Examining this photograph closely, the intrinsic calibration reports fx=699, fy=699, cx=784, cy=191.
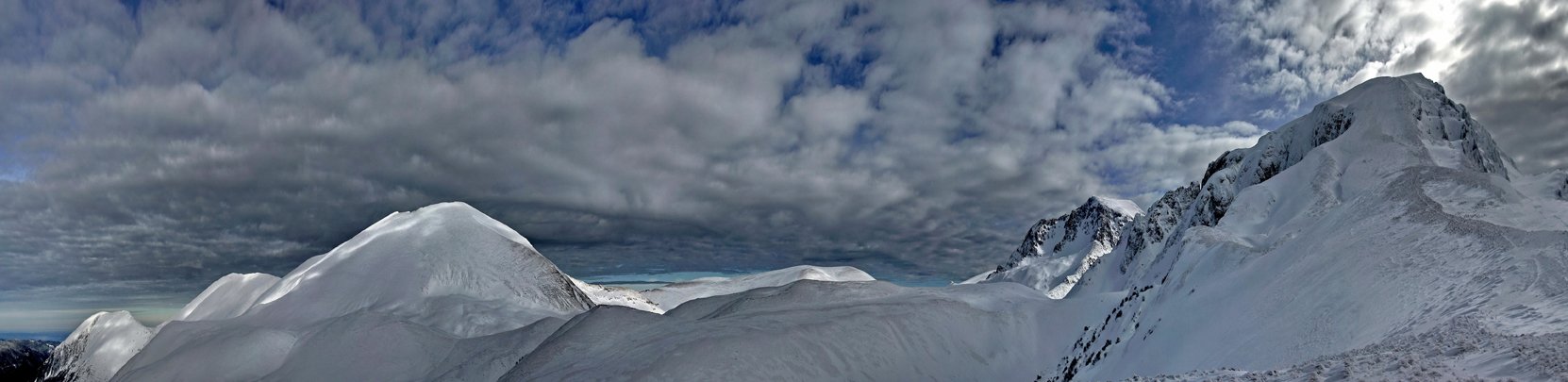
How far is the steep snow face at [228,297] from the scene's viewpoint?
170 metres

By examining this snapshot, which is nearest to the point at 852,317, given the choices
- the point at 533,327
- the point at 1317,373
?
the point at 1317,373

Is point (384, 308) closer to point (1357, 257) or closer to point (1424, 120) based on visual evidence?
point (1357, 257)

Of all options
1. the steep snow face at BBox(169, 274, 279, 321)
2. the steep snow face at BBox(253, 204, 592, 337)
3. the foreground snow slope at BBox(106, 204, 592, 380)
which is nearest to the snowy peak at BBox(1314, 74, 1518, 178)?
the foreground snow slope at BBox(106, 204, 592, 380)

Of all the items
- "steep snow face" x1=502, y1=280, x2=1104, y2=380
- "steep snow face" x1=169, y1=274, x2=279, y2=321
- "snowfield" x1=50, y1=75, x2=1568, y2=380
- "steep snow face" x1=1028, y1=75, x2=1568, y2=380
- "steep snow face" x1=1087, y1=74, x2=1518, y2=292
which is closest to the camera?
"snowfield" x1=50, y1=75, x2=1568, y2=380

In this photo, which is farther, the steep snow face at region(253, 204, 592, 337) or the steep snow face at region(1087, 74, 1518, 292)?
the steep snow face at region(253, 204, 592, 337)

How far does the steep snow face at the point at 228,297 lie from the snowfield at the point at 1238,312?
189 feet

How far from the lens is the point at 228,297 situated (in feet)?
584

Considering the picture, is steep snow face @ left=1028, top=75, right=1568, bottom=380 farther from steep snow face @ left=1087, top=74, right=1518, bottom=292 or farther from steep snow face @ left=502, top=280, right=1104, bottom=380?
steep snow face @ left=502, top=280, right=1104, bottom=380

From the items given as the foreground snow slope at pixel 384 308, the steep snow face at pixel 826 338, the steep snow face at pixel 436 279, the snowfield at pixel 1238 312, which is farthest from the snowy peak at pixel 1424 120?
the steep snow face at pixel 436 279

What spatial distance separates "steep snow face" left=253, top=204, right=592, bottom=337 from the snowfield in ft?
65.6

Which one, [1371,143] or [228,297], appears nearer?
[1371,143]

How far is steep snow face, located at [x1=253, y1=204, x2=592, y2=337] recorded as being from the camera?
139 m

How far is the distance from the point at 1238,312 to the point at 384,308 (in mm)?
147610

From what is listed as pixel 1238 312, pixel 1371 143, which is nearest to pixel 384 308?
pixel 1238 312
